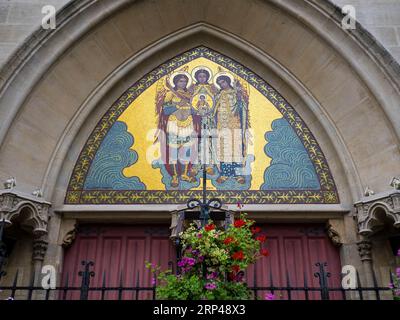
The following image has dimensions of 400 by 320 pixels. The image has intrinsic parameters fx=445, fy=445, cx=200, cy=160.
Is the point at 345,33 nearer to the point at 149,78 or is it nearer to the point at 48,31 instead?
the point at 149,78

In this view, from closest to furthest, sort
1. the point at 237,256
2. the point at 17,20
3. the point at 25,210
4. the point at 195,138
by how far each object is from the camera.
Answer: the point at 237,256, the point at 25,210, the point at 17,20, the point at 195,138

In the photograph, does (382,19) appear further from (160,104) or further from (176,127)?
(160,104)

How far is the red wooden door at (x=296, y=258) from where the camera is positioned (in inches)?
259

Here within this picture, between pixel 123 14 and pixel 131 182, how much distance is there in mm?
Result: 2871

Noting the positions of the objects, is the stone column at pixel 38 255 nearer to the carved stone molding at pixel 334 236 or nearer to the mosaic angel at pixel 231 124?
the mosaic angel at pixel 231 124

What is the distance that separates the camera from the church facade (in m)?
6.46

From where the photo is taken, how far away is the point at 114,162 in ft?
24.0

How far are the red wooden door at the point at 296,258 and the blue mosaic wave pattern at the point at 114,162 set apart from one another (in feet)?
7.20

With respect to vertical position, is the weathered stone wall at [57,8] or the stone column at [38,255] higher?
the weathered stone wall at [57,8]

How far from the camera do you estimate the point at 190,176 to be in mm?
7152

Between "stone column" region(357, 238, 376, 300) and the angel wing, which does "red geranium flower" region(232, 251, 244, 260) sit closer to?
"stone column" region(357, 238, 376, 300)

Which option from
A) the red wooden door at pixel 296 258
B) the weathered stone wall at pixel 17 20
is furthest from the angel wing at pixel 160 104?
the red wooden door at pixel 296 258

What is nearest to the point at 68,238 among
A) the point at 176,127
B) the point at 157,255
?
the point at 157,255

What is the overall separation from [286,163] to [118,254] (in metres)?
3.04
